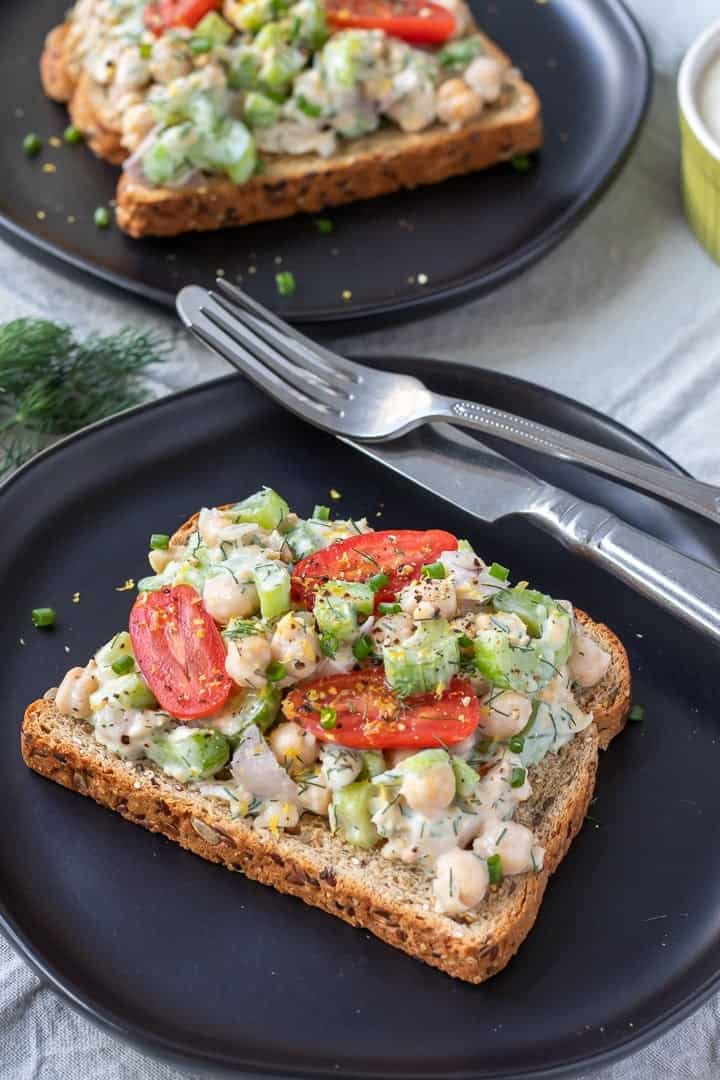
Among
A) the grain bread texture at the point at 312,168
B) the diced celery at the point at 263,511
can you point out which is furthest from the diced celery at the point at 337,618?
the grain bread texture at the point at 312,168

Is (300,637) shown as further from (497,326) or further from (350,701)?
(497,326)

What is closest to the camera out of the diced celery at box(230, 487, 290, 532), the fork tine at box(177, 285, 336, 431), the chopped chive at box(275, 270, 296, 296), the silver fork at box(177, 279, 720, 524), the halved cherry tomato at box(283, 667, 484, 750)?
the halved cherry tomato at box(283, 667, 484, 750)

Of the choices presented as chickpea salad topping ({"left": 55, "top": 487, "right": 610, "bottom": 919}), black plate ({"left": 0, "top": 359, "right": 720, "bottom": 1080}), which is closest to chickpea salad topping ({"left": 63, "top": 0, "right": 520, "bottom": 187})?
black plate ({"left": 0, "top": 359, "right": 720, "bottom": 1080})

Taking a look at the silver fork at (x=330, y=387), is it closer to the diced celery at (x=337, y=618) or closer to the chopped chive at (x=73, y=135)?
the diced celery at (x=337, y=618)

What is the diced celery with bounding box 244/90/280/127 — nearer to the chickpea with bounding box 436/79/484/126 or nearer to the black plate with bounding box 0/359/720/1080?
the chickpea with bounding box 436/79/484/126

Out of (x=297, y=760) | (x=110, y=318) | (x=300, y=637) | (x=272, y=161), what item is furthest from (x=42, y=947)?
(x=272, y=161)

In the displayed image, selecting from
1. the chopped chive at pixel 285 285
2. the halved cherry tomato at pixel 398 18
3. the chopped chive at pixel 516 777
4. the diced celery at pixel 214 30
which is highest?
the diced celery at pixel 214 30

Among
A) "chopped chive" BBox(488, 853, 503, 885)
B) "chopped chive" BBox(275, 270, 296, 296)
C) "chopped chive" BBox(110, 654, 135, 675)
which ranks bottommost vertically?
"chopped chive" BBox(488, 853, 503, 885)
